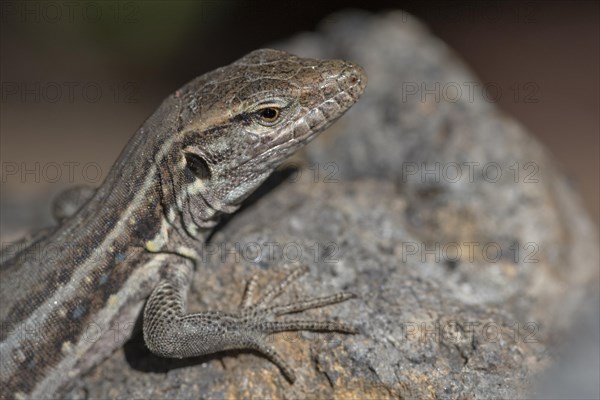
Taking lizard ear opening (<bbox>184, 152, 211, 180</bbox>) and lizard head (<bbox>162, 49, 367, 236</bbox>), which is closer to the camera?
lizard head (<bbox>162, 49, 367, 236</bbox>)

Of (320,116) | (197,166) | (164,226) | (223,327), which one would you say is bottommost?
(223,327)

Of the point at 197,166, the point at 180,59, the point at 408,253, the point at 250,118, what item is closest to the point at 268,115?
the point at 250,118

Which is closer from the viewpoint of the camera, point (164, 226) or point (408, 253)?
point (164, 226)

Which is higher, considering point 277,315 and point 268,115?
point 268,115

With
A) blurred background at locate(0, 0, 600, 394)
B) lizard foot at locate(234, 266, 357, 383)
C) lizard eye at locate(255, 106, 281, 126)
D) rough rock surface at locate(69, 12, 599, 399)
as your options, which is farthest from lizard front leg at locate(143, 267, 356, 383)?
blurred background at locate(0, 0, 600, 394)

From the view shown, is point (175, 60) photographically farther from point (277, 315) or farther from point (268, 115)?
point (277, 315)

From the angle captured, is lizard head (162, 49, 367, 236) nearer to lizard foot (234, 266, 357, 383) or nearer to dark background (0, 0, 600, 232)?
lizard foot (234, 266, 357, 383)

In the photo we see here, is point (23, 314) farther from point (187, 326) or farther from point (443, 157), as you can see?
point (443, 157)
